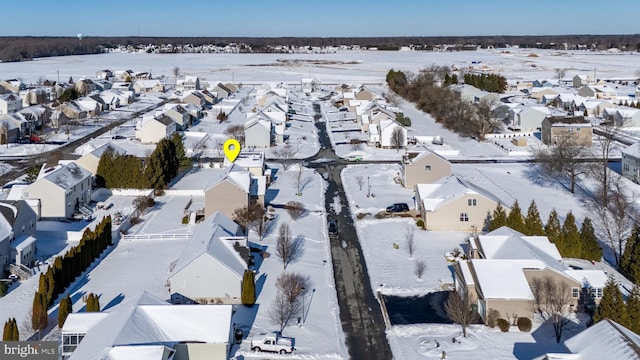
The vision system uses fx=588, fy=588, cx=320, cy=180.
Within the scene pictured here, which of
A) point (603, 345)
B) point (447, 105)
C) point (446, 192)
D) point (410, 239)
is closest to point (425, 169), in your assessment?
point (446, 192)

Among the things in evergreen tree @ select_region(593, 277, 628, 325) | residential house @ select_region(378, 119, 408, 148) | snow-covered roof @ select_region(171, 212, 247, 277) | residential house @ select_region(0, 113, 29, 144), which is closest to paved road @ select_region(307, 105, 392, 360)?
snow-covered roof @ select_region(171, 212, 247, 277)

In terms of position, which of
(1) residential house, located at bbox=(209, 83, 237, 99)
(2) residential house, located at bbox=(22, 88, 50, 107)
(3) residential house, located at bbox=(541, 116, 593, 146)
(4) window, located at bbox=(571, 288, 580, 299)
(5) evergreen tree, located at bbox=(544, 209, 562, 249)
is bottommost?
(4) window, located at bbox=(571, 288, 580, 299)

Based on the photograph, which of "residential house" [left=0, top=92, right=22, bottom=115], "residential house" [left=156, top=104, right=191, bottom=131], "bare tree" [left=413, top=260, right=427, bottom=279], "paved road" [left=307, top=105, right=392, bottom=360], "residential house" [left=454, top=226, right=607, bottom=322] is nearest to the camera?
"paved road" [left=307, top=105, right=392, bottom=360]

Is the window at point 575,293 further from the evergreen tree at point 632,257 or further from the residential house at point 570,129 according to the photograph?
the residential house at point 570,129

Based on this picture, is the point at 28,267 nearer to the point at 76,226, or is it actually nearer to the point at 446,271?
the point at 76,226

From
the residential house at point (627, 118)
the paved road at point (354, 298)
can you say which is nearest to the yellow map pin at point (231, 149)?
the paved road at point (354, 298)

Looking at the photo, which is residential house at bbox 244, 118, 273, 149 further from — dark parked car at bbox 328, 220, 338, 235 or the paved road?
dark parked car at bbox 328, 220, 338, 235
